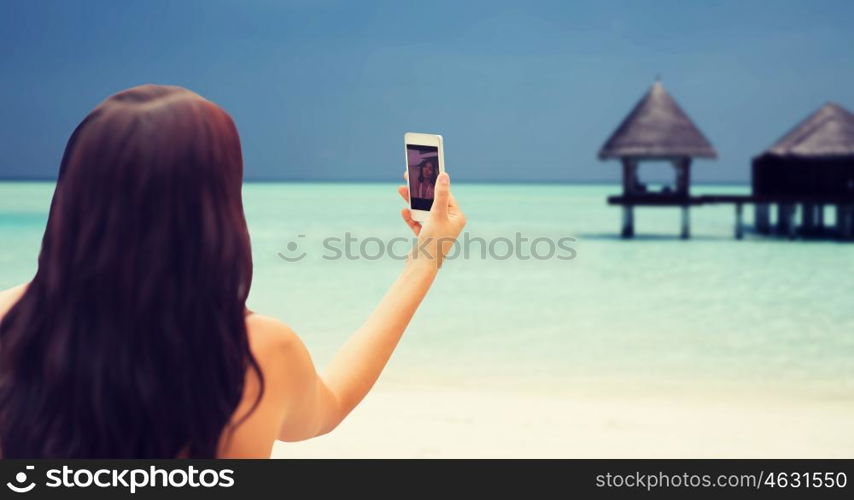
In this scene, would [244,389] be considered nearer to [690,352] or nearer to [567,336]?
[690,352]

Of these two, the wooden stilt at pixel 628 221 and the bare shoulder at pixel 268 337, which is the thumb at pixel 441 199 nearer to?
the bare shoulder at pixel 268 337

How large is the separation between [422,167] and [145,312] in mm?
749

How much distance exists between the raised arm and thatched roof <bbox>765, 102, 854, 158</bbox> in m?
22.4

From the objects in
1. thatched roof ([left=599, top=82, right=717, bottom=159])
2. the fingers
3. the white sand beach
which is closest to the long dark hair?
the fingers

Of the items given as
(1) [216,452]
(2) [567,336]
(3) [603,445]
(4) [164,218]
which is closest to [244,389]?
(1) [216,452]

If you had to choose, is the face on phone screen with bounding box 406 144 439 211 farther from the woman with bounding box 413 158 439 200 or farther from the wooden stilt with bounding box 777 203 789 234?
the wooden stilt with bounding box 777 203 789 234

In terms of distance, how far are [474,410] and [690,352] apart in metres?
4.09

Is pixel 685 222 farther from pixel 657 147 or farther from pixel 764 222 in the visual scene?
pixel 657 147

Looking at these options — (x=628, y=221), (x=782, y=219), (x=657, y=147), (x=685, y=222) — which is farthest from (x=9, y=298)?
(x=782, y=219)

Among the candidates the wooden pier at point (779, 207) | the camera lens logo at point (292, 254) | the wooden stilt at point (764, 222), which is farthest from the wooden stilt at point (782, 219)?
the camera lens logo at point (292, 254)

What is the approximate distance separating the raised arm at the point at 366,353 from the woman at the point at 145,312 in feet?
0.13

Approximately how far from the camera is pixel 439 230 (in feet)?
3.90

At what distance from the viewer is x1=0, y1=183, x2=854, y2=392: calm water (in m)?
8.39
